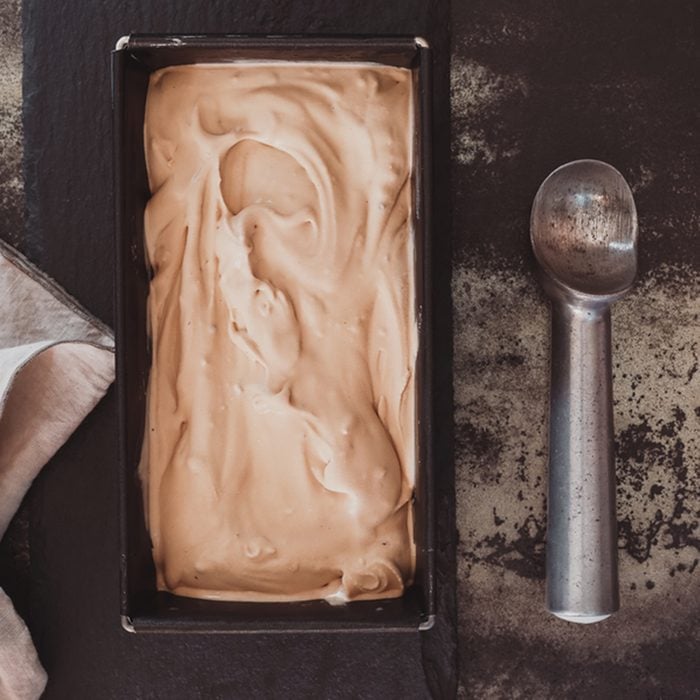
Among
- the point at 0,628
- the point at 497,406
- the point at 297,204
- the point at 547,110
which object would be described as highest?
the point at 547,110

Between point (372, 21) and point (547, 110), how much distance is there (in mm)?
291

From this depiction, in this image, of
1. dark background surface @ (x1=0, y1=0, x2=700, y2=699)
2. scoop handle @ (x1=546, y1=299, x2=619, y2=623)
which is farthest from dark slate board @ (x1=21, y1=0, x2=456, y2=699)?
scoop handle @ (x1=546, y1=299, x2=619, y2=623)

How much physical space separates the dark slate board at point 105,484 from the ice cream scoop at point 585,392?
17 cm

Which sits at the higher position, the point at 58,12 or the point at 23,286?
the point at 58,12

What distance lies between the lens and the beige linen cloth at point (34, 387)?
1170 mm

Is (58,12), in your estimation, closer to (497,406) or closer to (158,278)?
(158,278)

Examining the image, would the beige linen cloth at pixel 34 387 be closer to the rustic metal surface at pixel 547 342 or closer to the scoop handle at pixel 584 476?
the rustic metal surface at pixel 547 342

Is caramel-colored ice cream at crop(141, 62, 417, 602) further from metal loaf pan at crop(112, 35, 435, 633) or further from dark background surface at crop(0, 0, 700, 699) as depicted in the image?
dark background surface at crop(0, 0, 700, 699)

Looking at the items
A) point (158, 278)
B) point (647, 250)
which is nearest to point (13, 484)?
Answer: point (158, 278)

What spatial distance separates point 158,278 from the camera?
104 cm

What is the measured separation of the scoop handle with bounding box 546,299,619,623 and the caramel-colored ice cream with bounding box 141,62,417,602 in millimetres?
239

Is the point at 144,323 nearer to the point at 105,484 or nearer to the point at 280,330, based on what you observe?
the point at 280,330

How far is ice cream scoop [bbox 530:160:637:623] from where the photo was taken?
1120mm

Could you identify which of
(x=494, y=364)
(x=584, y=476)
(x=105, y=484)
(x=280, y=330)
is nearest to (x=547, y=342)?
(x=494, y=364)
